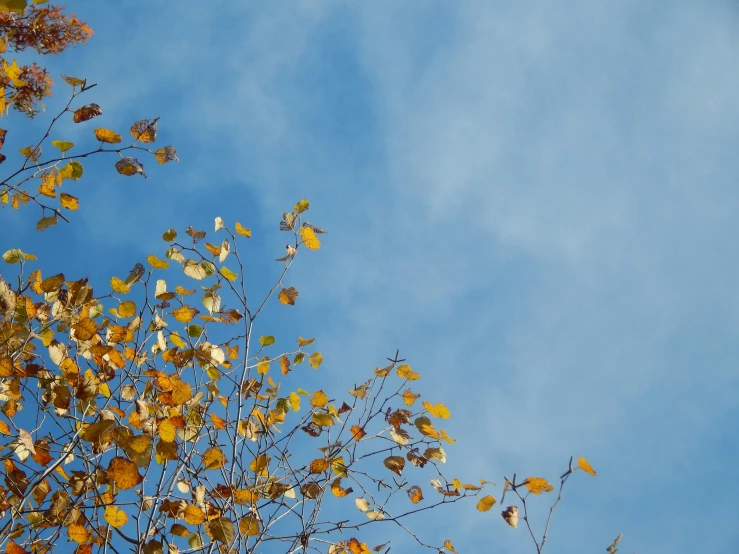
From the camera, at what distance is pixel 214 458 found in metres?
2.68

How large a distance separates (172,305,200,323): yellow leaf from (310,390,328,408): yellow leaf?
81 cm

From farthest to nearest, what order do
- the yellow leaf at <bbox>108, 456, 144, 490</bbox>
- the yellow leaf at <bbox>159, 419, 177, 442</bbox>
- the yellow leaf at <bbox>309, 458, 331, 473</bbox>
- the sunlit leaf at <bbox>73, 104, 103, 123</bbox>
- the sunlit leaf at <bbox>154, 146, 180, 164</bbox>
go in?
the yellow leaf at <bbox>309, 458, 331, 473</bbox>, the sunlit leaf at <bbox>154, 146, 180, 164</bbox>, the yellow leaf at <bbox>159, 419, 177, 442</bbox>, the sunlit leaf at <bbox>73, 104, 103, 123</bbox>, the yellow leaf at <bbox>108, 456, 144, 490</bbox>

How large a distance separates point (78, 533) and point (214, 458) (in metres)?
0.64

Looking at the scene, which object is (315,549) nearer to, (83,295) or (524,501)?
(524,501)

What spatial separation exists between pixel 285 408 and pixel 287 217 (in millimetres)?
1050

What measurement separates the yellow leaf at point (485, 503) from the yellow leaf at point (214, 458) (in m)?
1.28

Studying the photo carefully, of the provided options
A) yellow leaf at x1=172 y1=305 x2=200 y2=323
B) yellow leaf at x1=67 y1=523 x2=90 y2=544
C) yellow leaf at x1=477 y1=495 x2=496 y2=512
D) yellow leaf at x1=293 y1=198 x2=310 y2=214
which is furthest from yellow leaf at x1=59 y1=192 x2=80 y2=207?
yellow leaf at x1=477 y1=495 x2=496 y2=512

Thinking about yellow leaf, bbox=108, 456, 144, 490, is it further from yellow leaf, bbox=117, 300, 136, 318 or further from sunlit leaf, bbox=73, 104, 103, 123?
sunlit leaf, bbox=73, 104, 103, 123

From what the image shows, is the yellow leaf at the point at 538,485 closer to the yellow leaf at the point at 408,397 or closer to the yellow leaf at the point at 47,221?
the yellow leaf at the point at 408,397

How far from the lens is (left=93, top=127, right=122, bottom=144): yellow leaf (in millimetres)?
2256

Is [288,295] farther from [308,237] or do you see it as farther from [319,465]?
[319,465]

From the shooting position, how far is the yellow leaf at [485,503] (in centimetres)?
263

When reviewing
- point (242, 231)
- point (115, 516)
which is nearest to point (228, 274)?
point (242, 231)

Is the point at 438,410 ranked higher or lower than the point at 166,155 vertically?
lower
